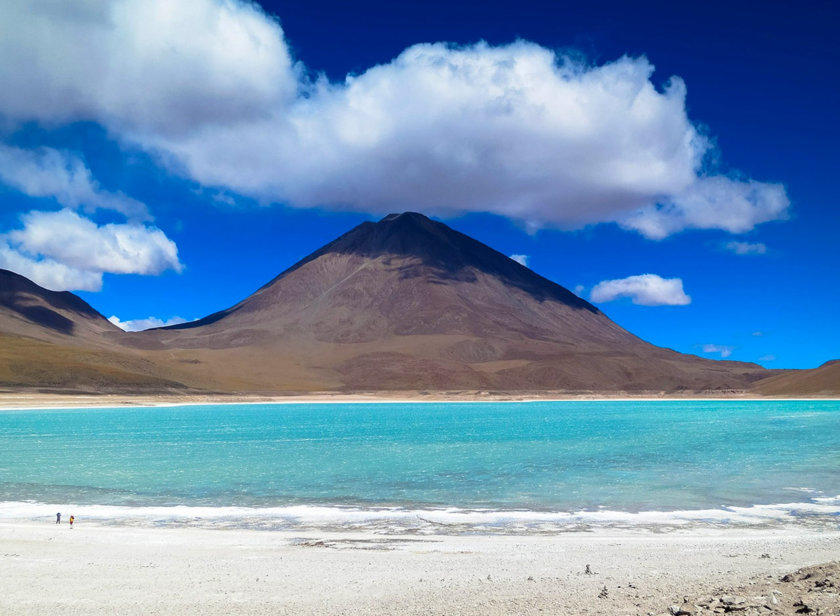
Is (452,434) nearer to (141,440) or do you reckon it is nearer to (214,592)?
Answer: (141,440)

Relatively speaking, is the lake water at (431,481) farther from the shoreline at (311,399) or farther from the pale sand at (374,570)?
the shoreline at (311,399)

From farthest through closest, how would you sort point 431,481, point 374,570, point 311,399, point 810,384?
point 810,384 → point 311,399 → point 431,481 → point 374,570

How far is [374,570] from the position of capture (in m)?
13.2

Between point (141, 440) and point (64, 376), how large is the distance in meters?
81.9

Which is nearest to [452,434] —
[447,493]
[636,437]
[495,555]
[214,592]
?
[636,437]

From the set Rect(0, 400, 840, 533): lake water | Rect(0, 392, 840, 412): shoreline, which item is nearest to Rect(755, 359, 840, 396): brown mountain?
Rect(0, 392, 840, 412): shoreline

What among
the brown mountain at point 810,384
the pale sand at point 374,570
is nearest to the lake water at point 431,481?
the pale sand at point 374,570

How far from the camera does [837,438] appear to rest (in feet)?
150

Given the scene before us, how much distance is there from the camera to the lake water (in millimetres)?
19500

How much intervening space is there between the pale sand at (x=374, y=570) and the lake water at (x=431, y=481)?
82.7 inches

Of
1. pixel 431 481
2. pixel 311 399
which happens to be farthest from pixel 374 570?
pixel 311 399

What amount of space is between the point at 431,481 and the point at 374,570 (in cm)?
1334

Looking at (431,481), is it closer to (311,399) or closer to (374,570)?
(374,570)

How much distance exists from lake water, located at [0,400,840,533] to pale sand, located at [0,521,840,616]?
6.89 ft
